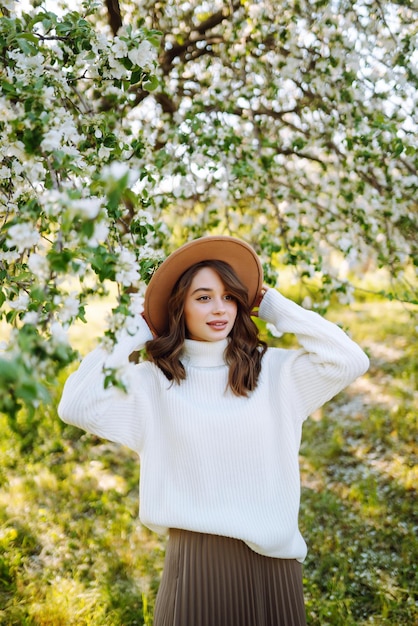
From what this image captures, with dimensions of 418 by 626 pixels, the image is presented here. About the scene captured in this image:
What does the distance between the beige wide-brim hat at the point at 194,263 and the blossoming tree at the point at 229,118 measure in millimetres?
79

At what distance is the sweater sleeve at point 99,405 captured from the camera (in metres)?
1.75

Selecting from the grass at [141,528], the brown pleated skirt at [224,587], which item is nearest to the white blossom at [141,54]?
the grass at [141,528]

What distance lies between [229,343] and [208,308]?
151mm

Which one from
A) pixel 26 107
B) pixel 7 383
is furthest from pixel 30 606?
pixel 26 107

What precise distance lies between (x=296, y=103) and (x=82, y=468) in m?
2.91

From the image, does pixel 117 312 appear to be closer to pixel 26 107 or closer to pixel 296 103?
pixel 26 107

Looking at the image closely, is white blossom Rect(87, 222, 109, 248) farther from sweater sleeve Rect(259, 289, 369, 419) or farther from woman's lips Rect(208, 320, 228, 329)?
sweater sleeve Rect(259, 289, 369, 419)

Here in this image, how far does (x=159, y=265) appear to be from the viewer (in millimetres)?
2004

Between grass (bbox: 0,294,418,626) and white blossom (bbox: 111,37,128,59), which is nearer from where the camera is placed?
white blossom (bbox: 111,37,128,59)

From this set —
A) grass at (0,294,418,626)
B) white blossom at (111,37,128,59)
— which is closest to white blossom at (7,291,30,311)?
grass at (0,294,418,626)

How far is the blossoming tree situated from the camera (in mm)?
1731

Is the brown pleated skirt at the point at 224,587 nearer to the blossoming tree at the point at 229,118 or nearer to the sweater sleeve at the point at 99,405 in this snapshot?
the sweater sleeve at the point at 99,405

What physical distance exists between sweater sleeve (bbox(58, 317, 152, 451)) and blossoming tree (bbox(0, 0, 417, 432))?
0.20 metres

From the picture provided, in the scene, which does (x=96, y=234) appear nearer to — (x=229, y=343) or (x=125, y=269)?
(x=125, y=269)
